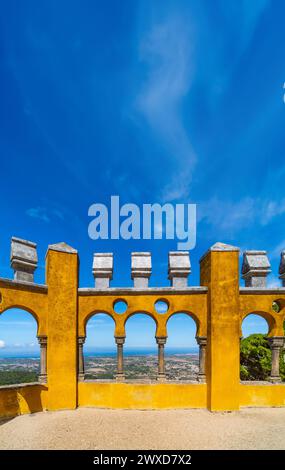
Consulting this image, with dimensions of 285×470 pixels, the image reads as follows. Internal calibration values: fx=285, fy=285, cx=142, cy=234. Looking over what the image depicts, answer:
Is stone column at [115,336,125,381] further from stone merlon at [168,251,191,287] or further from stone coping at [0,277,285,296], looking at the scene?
stone merlon at [168,251,191,287]

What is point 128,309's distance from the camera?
802 centimetres

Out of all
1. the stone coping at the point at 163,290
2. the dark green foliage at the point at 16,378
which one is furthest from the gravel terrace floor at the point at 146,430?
the dark green foliage at the point at 16,378

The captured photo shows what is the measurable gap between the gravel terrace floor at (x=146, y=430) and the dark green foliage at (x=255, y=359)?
9428mm

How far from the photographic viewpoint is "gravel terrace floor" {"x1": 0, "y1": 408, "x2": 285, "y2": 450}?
5453 millimetres

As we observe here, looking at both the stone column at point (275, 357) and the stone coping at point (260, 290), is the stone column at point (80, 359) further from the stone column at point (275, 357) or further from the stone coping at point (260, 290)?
the stone column at point (275, 357)

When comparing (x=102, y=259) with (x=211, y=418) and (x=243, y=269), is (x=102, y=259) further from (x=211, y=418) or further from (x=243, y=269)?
(x=211, y=418)

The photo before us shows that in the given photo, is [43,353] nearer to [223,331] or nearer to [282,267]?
[223,331]

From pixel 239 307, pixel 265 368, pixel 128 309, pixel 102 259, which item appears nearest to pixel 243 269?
pixel 239 307

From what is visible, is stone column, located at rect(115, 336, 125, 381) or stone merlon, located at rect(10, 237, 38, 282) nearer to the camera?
stone merlon, located at rect(10, 237, 38, 282)

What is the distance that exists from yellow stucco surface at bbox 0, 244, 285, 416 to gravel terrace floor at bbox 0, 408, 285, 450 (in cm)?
31

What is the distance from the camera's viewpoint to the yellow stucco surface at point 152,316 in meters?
7.35

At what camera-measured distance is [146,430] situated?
6121 millimetres

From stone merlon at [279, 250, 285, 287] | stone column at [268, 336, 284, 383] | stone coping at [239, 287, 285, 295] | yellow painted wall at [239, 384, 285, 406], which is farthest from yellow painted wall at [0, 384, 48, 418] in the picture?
stone merlon at [279, 250, 285, 287]
